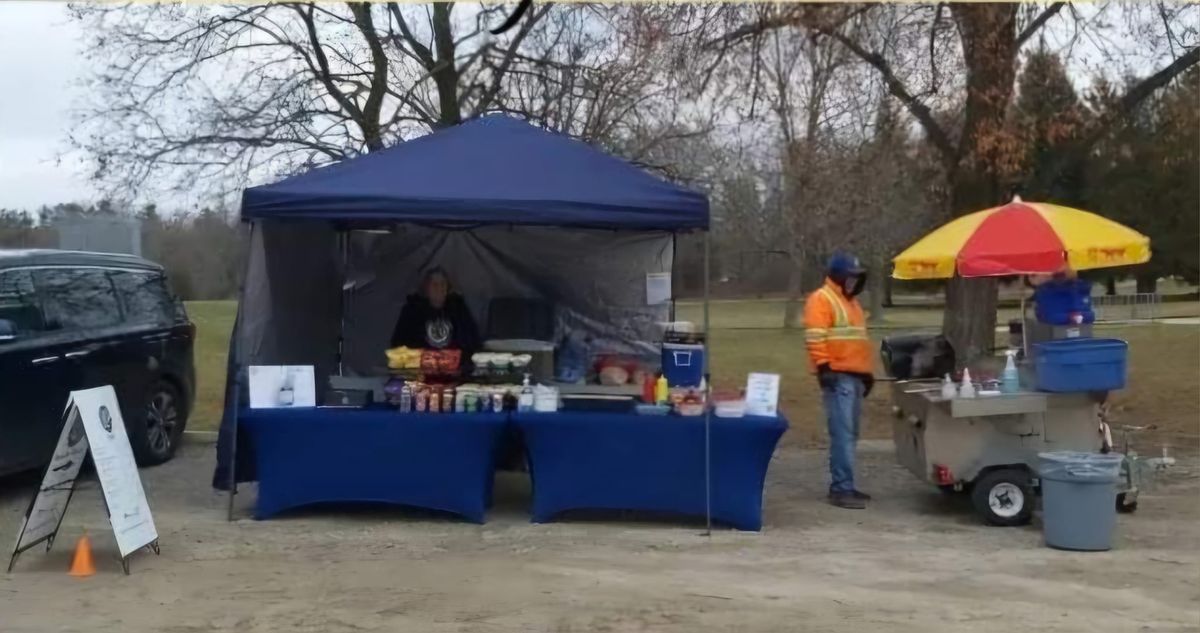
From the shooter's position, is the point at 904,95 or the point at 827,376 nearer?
the point at 827,376

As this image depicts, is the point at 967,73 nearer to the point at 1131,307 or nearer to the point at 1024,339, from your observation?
the point at 1024,339

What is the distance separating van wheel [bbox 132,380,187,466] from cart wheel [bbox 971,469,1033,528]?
20.9 feet

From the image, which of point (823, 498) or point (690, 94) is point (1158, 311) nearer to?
point (690, 94)

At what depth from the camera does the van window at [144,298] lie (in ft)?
29.9

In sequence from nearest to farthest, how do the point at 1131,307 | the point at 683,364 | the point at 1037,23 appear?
the point at 683,364 < the point at 1037,23 < the point at 1131,307

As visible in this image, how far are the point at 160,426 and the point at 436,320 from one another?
2.94m

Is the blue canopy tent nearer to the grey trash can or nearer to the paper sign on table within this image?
the paper sign on table

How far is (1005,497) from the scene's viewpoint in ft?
23.9

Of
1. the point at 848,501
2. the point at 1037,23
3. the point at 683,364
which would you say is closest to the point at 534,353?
the point at 683,364

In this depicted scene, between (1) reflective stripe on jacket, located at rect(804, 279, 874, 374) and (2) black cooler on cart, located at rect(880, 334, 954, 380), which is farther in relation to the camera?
(2) black cooler on cart, located at rect(880, 334, 954, 380)

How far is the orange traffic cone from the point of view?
20.0 ft

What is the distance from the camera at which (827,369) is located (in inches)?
303

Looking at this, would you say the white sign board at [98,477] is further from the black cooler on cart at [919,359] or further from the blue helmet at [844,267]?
the black cooler on cart at [919,359]

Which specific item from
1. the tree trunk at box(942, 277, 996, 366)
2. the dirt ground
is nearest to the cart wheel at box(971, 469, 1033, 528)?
the dirt ground
